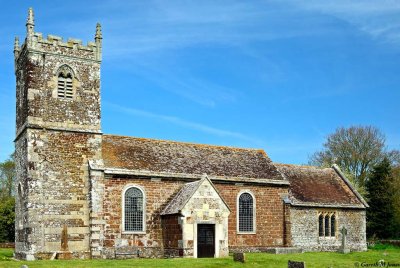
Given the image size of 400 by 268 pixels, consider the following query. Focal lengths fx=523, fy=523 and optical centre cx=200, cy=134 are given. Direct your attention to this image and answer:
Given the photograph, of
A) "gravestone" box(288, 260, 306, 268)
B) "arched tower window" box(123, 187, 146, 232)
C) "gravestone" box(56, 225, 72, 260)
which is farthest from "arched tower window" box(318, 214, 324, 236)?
"gravestone" box(288, 260, 306, 268)

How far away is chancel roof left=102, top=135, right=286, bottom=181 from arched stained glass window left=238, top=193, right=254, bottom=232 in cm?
163

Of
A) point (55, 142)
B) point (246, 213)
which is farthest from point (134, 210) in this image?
point (246, 213)

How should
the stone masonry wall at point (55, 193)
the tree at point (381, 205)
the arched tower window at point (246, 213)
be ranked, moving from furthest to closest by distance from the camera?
the tree at point (381, 205), the arched tower window at point (246, 213), the stone masonry wall at point (55, 193)

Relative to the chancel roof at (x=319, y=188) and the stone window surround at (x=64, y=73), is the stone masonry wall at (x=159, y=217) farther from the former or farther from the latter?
the stone window surround at (x=64, y=73)

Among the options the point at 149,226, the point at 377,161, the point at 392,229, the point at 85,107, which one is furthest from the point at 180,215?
the point at 377,161

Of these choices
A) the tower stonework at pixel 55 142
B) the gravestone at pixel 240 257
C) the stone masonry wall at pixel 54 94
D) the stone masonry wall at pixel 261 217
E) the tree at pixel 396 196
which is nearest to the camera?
the gravestone at pixel 240 257

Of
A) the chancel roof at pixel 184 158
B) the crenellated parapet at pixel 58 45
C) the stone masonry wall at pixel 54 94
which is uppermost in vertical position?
the crenellated parapet at pixel 58 45

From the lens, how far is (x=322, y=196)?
142ft

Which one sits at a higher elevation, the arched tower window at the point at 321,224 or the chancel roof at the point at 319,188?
the chancel roof at the point at 319,188

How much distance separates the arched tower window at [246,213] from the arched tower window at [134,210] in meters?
7.62

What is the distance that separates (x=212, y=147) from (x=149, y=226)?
9743 mm

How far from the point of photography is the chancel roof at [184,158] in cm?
3572

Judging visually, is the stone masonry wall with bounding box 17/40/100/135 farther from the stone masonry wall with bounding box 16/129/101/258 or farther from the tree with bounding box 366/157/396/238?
the tree with bounding box 366/157/396/238

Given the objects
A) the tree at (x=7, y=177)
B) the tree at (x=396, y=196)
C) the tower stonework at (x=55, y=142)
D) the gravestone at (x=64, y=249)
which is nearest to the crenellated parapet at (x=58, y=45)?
the tower stonework at (x=55, y=142)
